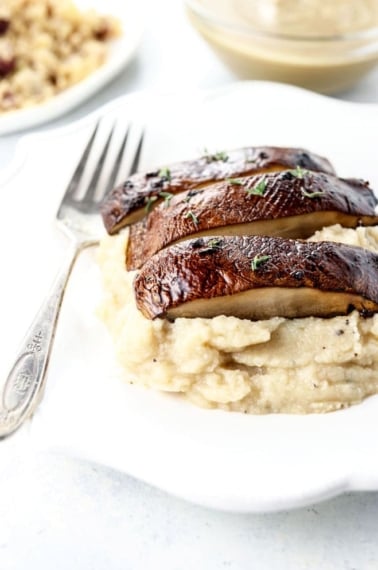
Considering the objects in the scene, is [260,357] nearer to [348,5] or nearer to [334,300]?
[334,300]

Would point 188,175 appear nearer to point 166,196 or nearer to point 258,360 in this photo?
point 166,196

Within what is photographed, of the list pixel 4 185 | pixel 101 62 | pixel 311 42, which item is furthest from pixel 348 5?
pixel 4 185

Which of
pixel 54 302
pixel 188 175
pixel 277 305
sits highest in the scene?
pixel 188 175

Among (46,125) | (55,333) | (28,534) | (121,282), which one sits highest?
(46,125)

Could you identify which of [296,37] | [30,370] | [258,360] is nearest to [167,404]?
[258,360]

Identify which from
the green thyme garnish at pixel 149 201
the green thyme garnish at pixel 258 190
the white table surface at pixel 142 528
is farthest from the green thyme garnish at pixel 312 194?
the white table surface at pixel 142 528

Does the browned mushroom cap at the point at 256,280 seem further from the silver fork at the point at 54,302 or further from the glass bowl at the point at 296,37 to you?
the glass bowl at the point at 296,37
